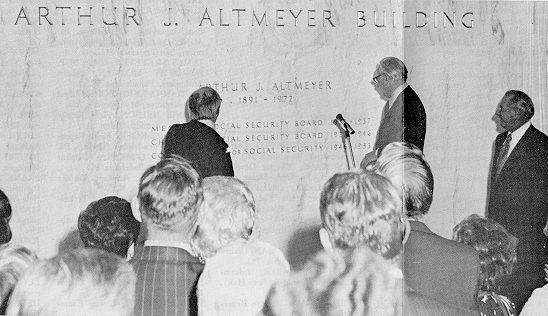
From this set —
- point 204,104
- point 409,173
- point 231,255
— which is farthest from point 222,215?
point 409,173

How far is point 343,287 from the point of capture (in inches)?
54.7

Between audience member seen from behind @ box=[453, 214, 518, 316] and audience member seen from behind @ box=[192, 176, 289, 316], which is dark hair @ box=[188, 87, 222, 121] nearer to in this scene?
audience member seen from behind @ box=[192, 176, 289, 316]

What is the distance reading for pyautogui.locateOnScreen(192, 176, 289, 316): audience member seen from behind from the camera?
1.36m

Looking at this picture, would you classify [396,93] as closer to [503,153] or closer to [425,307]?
[503,153]

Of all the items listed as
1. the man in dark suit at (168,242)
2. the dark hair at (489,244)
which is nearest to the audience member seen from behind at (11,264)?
the man in dark suit at (168,242)

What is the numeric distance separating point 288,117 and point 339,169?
0.12 m

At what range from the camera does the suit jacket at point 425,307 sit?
1395mm

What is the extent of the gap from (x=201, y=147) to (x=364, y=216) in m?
0.28

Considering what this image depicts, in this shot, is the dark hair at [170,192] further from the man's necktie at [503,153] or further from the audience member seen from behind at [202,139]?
the man's necktie at [503,153]

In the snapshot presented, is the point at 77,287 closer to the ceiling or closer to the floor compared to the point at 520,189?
closer to the floor

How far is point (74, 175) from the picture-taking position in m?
1.36

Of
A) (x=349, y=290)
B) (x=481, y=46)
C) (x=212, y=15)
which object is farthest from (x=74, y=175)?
(x=481, y=46)

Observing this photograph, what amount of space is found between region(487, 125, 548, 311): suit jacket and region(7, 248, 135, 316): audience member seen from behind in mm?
606

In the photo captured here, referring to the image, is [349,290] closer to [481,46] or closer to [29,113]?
[481,46]
